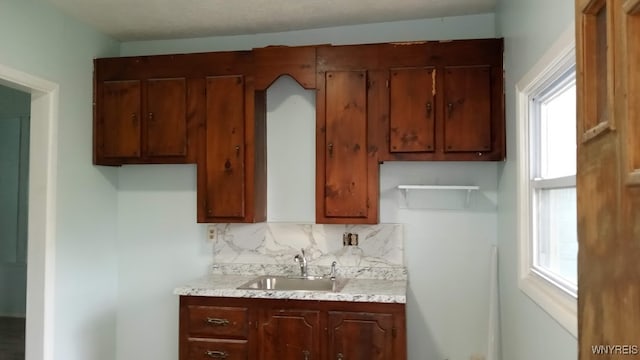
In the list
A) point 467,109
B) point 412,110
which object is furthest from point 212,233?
point 467,109

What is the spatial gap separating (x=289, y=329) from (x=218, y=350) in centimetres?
51

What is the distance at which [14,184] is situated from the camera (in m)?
5.50

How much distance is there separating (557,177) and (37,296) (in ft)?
10.5

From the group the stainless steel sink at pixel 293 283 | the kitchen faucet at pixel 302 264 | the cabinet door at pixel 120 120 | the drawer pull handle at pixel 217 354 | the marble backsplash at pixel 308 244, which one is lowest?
the drawer pull handle at pixel 217 354

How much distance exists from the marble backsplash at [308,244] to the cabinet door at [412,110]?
67 cm

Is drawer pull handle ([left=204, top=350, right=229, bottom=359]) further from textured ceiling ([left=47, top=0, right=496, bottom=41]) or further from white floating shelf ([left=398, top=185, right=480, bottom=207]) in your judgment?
textured ceiling ([left=47, top=0, right=496, bottom=41])

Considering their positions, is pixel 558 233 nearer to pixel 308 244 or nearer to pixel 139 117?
pixel 308 244

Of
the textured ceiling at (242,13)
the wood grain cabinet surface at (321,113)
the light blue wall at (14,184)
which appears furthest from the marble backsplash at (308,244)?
the light blue wall at (14,184)

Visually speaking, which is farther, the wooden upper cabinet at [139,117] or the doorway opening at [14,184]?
the doorway opening at [14,184]

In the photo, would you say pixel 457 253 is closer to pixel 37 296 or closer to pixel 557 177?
pixel 557 177

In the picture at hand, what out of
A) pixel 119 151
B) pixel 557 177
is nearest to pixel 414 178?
pixel 557 177

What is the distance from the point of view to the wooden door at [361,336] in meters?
2.83

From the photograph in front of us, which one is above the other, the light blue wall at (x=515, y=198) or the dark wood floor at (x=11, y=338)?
the light blue wall at (x=515, y=198)

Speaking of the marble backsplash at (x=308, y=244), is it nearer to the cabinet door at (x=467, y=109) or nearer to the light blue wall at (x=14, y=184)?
the cabinet door at (x=467, y=109)
